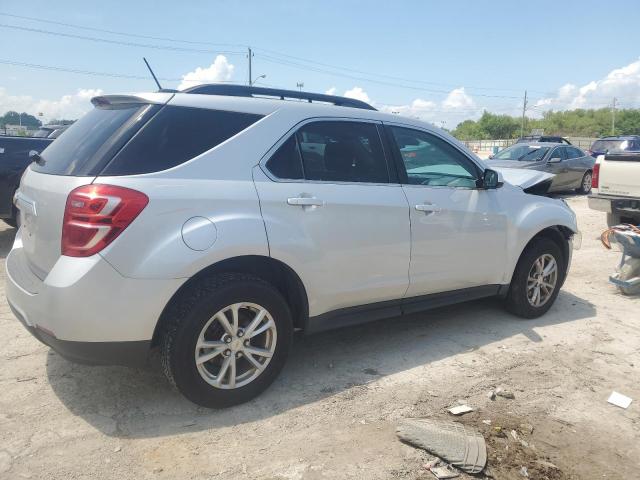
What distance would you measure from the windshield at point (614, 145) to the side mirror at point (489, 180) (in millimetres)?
15487

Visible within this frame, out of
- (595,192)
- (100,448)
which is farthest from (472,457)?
(595,192)

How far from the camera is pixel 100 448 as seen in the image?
269cm

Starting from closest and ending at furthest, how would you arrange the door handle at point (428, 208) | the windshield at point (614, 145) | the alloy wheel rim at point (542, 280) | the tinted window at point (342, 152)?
the tinted window at point (342, 152) → the door handle at point (428, 208) → the alloy wheel rim at point (542, 280) → the windshield at point (614, 145)

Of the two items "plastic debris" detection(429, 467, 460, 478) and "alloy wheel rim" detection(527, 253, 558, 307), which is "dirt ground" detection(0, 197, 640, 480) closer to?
"plastic debris" detection(429, 467, 460, 478)

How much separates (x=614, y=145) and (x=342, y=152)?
58.6 ft

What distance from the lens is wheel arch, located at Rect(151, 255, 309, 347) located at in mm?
2834

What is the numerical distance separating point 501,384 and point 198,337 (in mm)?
2110

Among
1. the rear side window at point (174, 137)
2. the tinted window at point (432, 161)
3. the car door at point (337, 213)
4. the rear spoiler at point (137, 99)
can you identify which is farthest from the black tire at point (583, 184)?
the rear spoiler at point (137, 99)

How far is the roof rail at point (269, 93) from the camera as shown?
3268mm

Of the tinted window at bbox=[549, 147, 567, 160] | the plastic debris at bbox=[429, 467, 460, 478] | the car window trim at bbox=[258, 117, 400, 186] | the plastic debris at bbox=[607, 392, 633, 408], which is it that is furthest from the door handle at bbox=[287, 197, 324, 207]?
the tinted window at bbox=[549, 147, 567, 160]

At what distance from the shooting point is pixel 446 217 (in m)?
3.96

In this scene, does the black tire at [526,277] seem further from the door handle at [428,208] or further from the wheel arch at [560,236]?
the door handle at [428,208]

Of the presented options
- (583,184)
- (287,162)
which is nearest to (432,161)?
(287,162)

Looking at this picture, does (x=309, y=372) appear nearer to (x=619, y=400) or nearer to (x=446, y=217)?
(x=446, y=217)
